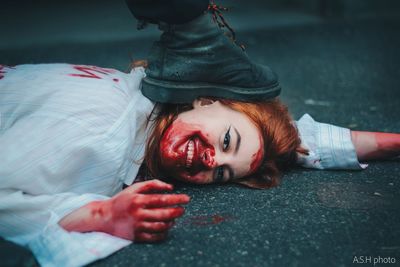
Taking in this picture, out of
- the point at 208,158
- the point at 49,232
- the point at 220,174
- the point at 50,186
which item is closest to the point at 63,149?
the point at 50,186

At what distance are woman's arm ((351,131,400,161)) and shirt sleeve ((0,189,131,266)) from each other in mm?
1360

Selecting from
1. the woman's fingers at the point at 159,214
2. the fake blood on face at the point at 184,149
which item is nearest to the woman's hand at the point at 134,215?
the woman's fingers at the point at 159,214

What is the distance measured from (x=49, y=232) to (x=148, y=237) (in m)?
0.32

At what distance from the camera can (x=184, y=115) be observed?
1.95 meters

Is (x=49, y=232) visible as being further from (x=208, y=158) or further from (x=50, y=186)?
(x=208, y=158)

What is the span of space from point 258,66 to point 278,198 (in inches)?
24.6

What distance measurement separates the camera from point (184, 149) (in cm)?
186

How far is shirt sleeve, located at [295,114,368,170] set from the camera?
228cm

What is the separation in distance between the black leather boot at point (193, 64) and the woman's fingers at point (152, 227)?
2.15 ft

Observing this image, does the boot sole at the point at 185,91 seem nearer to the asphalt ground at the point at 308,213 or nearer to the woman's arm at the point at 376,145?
the asphalt ground at the point at 308,213

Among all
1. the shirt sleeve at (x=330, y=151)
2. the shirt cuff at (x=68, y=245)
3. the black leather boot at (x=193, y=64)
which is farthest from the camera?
the shirt sleeve at (x=330, y=151)

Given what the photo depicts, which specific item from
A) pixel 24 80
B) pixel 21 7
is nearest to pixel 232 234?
pixel 24 80

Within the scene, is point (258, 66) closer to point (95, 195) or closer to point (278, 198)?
point (278, 198)

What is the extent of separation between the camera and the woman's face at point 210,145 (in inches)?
73.5
